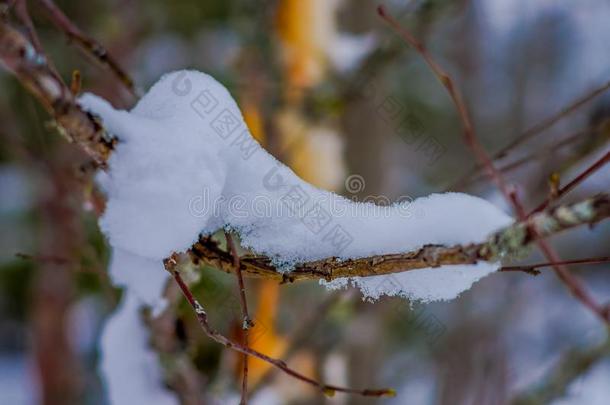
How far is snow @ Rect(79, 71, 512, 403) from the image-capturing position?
1.59 feet

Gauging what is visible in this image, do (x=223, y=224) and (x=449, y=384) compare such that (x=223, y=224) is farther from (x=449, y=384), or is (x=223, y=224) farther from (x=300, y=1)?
(x=449, y=384)

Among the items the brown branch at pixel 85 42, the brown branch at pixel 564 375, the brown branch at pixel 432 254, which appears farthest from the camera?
the brown branch at pixel 564 375

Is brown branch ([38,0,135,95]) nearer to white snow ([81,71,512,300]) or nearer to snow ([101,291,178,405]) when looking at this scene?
white snow ([81,71,512,300])

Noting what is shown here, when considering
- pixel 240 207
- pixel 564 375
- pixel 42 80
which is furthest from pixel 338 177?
pixel 42 80

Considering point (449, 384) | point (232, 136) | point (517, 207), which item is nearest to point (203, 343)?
point (449, 384)

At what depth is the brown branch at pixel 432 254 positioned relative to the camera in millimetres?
336

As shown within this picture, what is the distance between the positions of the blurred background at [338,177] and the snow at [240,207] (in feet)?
0.50

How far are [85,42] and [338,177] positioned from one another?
0.89 metres

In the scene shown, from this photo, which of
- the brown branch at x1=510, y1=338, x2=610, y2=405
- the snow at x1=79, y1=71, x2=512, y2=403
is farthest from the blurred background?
the snow at x1=79, y1=71, x2=512, y2=403

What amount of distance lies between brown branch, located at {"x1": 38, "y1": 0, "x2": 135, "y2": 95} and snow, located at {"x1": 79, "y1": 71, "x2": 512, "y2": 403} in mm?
162

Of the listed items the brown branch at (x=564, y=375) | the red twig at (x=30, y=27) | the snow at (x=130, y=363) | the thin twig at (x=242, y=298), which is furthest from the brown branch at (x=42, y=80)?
the brown branch at (x=564, y=375)

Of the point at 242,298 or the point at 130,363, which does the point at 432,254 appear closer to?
the point at 242,298

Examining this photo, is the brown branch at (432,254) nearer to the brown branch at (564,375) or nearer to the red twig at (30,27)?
the red twig at (30,27)

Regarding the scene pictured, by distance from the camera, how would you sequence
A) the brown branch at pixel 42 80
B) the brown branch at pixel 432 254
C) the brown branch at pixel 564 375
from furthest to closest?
the brown branch at pixel 564 375, the brown branch at pixel 42 80, the brown branch at pixel 432 254
